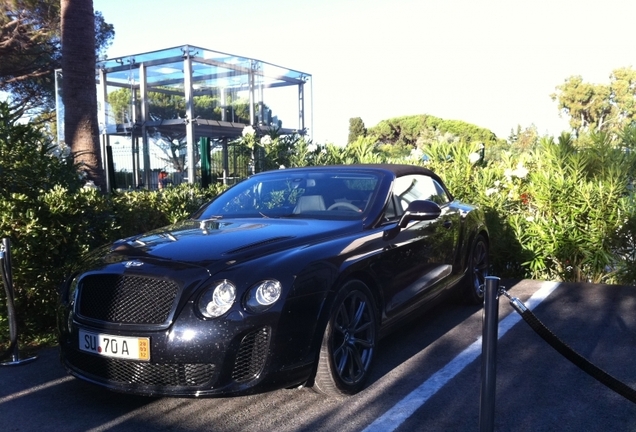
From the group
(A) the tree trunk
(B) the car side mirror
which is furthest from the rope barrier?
(A) the tree trunk

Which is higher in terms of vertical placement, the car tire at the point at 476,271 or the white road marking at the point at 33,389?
the car tire at the point at 476,271

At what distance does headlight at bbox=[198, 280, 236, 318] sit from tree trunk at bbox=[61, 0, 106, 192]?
24.3 feet

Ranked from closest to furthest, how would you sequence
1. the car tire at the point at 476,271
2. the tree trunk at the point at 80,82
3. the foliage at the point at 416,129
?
the car tire at the point at 476,271, the tree trunk at the point at 80,82, the foliage at the point at 416,129

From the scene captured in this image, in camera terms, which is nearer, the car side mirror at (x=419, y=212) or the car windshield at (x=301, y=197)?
the car side mirror at (x=419, y=212)

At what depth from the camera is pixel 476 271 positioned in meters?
6.41

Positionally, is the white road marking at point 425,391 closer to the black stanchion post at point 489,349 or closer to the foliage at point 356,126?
the black stanchion post at point 489,349

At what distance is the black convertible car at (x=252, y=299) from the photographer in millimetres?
3365

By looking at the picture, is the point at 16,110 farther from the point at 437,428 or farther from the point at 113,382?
the point at 437,428

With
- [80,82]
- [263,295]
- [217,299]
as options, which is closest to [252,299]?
[263,295]

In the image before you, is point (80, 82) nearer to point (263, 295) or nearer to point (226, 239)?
point (226, 239)

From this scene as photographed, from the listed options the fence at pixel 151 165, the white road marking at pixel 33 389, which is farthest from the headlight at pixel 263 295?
the fence at pixel 151 165

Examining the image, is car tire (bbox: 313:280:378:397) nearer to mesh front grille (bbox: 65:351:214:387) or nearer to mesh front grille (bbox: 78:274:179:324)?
mesh front grille (bbox: 65:351:214:387)

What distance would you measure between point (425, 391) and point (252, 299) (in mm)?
1399

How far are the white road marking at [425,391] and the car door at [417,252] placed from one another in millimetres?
520
